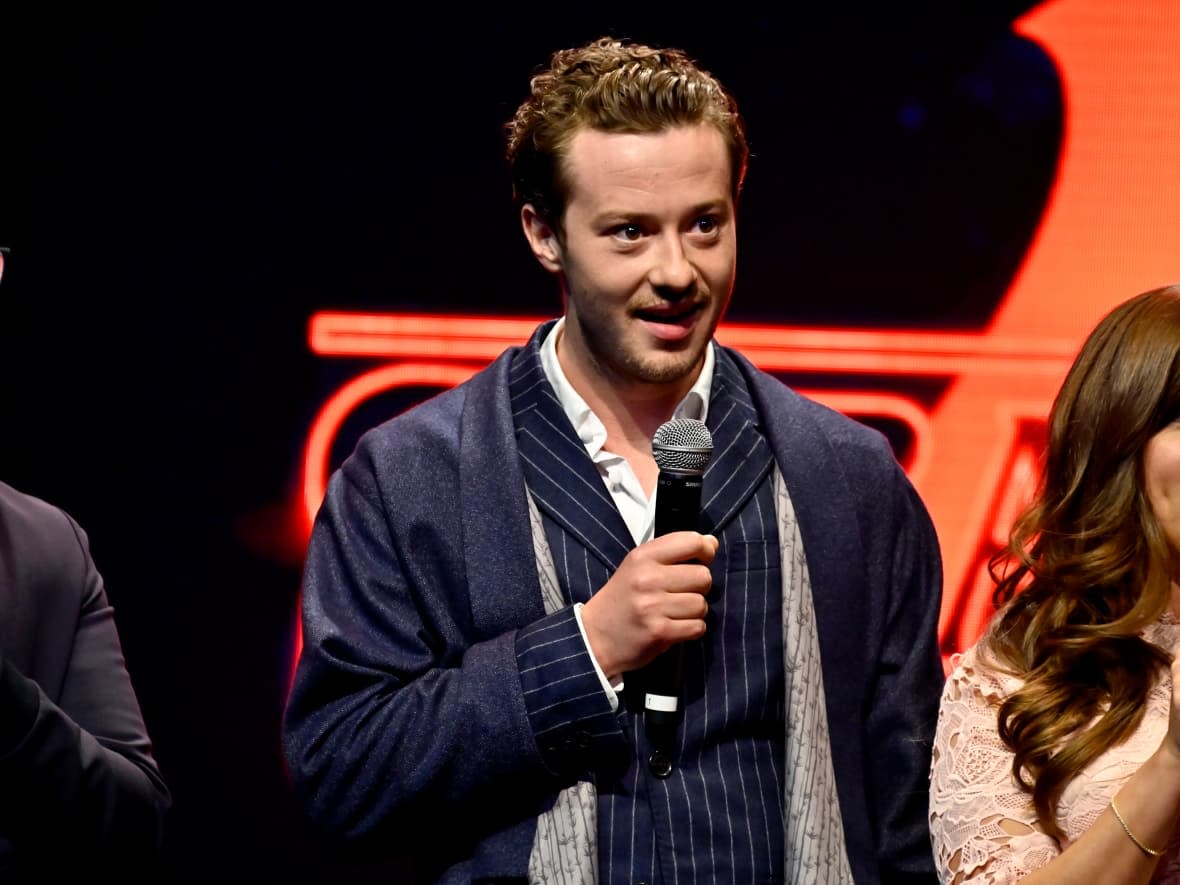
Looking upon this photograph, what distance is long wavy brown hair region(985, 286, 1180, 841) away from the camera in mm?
1923

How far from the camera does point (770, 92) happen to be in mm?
3189

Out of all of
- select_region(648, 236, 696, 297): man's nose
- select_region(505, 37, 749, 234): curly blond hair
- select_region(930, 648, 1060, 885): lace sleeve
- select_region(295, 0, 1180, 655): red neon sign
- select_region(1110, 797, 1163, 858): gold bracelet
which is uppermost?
select_region(505, 37, 749, 234): curly blond hair

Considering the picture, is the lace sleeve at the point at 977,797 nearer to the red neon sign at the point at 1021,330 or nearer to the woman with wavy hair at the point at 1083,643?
the woman with wavy hair at the point at 1083,643

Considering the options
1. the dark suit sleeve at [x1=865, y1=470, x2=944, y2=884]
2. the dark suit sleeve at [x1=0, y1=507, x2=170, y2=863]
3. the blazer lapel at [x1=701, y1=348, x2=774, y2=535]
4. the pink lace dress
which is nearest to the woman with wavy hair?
the pink lace dress

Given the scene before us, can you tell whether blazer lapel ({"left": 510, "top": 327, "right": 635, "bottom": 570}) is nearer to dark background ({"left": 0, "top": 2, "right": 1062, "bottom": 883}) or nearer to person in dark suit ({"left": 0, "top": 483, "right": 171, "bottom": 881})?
person in dark suit ({"left": 0, "top": 483, "right": 171, "bottom": 881})

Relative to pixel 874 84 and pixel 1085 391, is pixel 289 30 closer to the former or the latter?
pixel 874 84

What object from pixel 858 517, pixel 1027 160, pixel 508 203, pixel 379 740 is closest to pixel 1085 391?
pixel 858 517

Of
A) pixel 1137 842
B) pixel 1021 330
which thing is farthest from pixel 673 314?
pixel 1021 330

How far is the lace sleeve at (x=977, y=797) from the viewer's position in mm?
1901

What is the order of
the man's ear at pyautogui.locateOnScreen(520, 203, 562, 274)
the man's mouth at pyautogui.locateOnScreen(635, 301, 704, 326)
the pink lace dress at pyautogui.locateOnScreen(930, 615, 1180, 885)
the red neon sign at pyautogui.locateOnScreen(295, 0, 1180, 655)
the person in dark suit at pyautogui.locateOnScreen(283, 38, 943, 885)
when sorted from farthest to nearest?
the red neon sign at pyautogui.locateOnScreen(295, 0, 1180, 655)
the man's ear at pyautogui.locateOnScreen(520, 203, 562, 274)
the man's mouth at pyautogui.locateOnScreen(635, 301, 704, 326)
the person in dark suit at pyautogui.locateOnScreen(283, 38, 943, 885)
the pink lace dress at pyautogui.locateOnScreen(930, 615, 1180, 885)

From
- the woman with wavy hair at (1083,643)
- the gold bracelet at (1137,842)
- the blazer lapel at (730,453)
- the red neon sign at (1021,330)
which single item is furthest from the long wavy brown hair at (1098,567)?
the red neon sign at (1021,330)

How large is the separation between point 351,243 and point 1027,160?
4.35 feet

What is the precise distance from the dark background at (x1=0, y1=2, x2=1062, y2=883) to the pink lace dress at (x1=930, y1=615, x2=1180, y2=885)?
125 cm

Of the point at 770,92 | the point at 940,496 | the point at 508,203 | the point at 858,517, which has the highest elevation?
the point at 770,92
